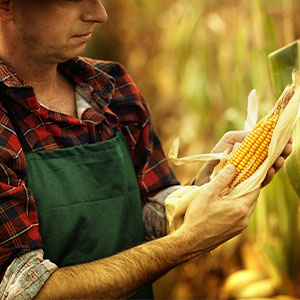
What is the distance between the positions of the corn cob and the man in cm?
4

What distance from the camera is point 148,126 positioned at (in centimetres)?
143

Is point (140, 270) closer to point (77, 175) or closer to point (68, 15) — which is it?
point (77, 175)

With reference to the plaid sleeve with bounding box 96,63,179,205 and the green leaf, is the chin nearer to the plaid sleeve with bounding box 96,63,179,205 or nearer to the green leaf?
the plaid sleeve with bounding box 96,63,179,205

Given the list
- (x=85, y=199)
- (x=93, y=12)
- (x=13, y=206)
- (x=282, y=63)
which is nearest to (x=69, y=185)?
(x=85, y=199)

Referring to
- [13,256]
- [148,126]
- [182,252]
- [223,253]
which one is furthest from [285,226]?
[13,256]

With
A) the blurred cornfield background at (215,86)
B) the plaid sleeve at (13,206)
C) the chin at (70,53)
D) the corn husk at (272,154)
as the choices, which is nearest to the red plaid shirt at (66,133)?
the plaid sleeve at (13,206)

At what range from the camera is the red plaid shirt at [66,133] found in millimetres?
1060

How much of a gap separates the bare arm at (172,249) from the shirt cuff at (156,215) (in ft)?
0.79

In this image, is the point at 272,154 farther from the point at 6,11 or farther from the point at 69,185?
the point at 6,11

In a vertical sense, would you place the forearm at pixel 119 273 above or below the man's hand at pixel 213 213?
below

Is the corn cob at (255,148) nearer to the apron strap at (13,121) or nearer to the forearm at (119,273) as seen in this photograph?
the forearm at (119,273)

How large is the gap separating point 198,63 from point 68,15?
1.65 meters

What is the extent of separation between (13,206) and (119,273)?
26cm

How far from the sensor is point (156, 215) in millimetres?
1400
